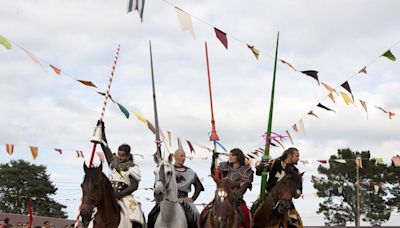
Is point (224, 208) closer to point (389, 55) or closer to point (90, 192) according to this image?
point (90, 192)

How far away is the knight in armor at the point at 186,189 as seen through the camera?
10805mm

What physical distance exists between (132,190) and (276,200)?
2554mm

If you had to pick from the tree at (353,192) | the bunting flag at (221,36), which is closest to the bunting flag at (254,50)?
the bunting flag at (221,36)

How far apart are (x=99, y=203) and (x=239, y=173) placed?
108 inches

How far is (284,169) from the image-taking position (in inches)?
440

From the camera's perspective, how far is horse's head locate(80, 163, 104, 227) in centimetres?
851

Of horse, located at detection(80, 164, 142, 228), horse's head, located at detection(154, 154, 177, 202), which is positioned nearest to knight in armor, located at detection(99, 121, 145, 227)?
horse, located at detection(80, 164, 142, 228)

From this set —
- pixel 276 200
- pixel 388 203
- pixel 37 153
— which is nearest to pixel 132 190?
pixel 276 200

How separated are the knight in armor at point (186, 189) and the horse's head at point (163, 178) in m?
0.96

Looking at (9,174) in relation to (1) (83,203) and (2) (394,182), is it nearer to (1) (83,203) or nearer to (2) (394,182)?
(2) (394,182)

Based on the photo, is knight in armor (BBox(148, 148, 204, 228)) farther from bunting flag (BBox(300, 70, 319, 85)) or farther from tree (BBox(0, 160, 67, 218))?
tree (BBox(0, 160, 67, 218))

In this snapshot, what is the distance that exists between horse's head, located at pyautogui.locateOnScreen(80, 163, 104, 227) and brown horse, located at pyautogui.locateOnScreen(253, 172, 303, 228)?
3140 millimetres

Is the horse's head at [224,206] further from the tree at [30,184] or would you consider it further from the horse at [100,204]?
the tree at [30,184]

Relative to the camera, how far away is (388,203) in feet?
176
